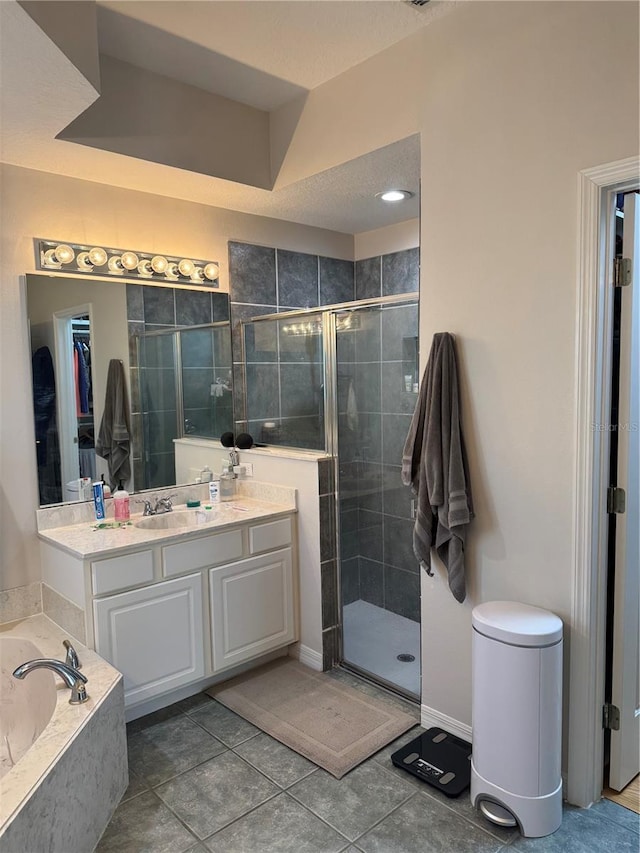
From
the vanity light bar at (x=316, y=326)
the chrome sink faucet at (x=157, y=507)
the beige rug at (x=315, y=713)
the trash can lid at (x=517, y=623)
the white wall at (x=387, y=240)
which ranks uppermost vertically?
the white wall at (x=387, y=240)

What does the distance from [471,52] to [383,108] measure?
0.47m

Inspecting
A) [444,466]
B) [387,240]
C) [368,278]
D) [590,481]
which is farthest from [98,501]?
[387,240]

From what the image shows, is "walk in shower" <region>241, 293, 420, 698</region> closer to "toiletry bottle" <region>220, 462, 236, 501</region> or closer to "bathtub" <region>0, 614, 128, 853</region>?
"toiletry bottle" <region>220, 462, 236, 501</region>

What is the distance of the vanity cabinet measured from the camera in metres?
2.56

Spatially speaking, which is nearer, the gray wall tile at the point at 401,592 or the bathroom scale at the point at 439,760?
the bathroom scale at the point at 439,760

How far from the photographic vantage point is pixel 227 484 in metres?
3.53

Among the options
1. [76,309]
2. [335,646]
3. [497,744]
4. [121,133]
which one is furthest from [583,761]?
[121,133]

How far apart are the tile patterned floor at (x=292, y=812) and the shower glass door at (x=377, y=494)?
80cm

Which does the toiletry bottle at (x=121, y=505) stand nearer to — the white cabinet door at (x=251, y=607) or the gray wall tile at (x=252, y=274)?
the white cabinet door at (x=251, y=607)

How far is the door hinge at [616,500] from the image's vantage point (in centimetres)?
210

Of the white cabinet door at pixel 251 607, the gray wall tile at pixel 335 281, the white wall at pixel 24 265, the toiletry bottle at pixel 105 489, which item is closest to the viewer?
the white wall at pixel 24 265

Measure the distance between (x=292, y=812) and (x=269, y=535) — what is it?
1.33 metres

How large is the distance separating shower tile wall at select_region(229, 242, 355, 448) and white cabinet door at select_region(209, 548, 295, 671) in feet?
2.48

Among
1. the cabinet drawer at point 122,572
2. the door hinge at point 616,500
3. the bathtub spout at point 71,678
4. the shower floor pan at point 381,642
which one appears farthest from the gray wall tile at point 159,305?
the door hinge at point 616,500
